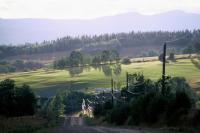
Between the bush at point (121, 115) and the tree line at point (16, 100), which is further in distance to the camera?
the tree line at point (16, 100)

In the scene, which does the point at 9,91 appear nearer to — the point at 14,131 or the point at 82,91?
the point at 14,131

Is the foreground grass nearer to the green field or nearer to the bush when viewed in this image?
the bush

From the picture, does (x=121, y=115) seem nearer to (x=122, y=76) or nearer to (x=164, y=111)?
(x=164, y=111)

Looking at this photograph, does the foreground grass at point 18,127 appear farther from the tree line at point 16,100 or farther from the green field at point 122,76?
the green field at point 122,76

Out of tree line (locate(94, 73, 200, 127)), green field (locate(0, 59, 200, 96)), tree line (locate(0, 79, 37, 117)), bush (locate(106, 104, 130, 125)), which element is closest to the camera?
tree line (locate(94, 73, 200, 127))

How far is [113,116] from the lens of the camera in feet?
188

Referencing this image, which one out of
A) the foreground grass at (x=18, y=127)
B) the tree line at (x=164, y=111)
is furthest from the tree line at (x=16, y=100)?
the tree line at (x=164, y=111)

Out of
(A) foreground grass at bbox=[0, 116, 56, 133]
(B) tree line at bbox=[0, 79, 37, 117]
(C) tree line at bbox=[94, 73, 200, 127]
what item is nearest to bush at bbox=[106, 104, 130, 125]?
(C) tree line at bbox=[94, 73, 200, 127]

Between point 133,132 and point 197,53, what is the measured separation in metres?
102

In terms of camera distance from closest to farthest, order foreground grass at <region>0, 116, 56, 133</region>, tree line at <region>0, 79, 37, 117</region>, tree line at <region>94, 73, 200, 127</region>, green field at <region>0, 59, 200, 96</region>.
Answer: tree line at <region>94, 73, 200, 127</region> → foreground grass at <region>0, 116, 56, 133</region> → tree line at <region>0, 79, 37, 117</region> → green field at <region>0, 59, 200, 96</region>

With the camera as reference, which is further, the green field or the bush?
the green field

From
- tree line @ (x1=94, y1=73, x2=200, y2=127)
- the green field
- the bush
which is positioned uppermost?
tree line @ (x1=94, y1=73, x2=200, y2=127)

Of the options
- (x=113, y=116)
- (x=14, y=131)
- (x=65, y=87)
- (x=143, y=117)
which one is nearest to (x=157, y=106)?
(x=143, y=117)

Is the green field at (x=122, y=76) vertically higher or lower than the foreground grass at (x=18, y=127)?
lower
